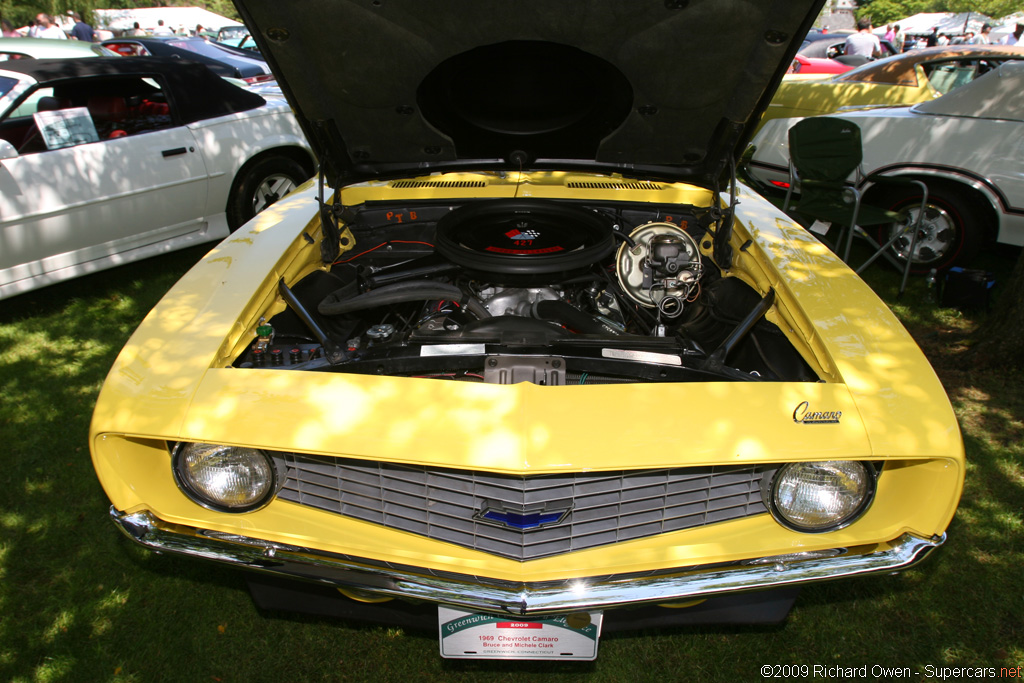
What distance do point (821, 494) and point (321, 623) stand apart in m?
1.62

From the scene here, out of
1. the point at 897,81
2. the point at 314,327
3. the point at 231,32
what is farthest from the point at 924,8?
the point at 314,327

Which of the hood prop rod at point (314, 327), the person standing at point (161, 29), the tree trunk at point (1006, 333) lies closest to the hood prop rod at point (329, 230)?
the hood prop rod at point (314, 327)

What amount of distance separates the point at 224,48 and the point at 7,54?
27.4 feet

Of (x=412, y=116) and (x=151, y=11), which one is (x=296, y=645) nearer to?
(x=412, y=116)

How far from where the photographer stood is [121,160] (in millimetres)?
4020

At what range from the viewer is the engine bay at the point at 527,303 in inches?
69.2

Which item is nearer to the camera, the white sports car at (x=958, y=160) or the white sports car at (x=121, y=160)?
the white sports car at (x=121, y=160)

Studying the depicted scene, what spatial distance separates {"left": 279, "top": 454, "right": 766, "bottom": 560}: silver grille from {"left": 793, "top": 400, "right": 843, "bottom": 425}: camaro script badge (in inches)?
7.4

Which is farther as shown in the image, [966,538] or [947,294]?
[947,294]

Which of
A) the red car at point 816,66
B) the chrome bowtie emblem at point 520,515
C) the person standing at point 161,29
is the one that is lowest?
the person standing at point 161,29

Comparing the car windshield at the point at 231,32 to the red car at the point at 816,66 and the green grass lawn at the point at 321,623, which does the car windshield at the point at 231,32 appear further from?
the green grass lawn at the point at 321,623

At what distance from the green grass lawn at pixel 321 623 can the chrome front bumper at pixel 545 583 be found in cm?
33

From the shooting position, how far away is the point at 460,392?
151 centimetres

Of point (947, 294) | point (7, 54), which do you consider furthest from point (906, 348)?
point (7, 54)
